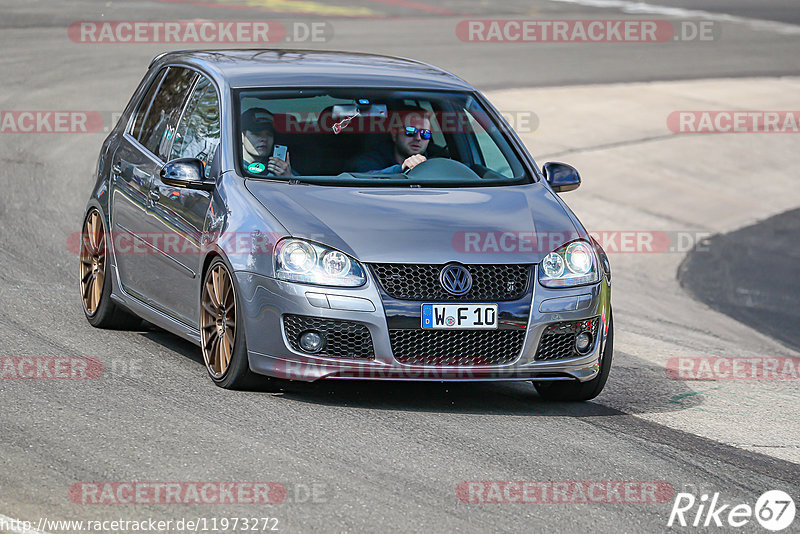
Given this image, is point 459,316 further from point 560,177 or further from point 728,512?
point 728,512

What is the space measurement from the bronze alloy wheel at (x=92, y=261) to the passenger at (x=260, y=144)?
1.60m

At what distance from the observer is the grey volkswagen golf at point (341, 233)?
7.14 m

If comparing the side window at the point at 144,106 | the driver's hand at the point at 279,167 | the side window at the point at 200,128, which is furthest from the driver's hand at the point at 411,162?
the side window at the point at 144,106

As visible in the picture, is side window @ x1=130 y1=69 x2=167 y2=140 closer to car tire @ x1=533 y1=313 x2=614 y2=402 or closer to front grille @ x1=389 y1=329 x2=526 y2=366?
front grille @ x1=389 y1=329 x2=526 y2=366

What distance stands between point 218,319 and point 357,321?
944mm

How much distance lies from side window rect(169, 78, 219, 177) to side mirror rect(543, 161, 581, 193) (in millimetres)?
1965

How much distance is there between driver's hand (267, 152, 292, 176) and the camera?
316 inches

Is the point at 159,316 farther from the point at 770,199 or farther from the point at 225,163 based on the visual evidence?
the point at 770,199

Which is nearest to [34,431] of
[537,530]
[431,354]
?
[431,354]

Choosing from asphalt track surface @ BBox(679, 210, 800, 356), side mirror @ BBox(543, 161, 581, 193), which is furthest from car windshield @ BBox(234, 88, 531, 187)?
asphalt track surface @ BBox(679, 210, 800, 356)

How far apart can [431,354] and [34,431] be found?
1966mm

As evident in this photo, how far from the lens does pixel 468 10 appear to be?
106 ft

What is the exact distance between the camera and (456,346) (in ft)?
23.6

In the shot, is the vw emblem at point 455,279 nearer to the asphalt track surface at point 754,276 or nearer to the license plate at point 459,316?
the license plate at point 459,316
